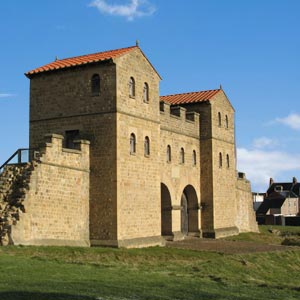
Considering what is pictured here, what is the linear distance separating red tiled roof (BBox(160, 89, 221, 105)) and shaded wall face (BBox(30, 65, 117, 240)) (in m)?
11.3

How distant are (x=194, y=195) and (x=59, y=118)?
1246 centimetres

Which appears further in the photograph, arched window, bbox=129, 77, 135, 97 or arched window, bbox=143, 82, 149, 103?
arched window, bbox=143, 82, 149, 103

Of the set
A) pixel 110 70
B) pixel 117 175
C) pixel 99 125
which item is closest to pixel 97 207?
pixel 117 175

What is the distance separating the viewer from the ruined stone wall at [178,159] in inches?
1321

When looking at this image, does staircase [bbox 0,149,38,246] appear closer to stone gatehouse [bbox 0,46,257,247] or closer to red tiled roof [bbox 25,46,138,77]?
stone gatehouse [bbox 0,46,257,247]

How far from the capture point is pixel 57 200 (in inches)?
997

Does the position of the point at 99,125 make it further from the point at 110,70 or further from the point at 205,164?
the point at 205,164

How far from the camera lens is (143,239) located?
2884 cm

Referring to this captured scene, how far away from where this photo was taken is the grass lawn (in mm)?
14860

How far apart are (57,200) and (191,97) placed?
657 inches

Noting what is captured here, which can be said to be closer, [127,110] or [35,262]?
[35,262]

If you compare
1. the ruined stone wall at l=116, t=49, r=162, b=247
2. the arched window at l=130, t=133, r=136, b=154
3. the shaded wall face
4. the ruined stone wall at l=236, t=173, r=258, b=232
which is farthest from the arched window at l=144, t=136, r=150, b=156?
the ruined stone wall at l=236, t=173, r=258, b=232

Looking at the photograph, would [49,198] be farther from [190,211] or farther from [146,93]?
[190,211]

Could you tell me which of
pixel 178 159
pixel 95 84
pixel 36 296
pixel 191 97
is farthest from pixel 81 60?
pixel 36 296
